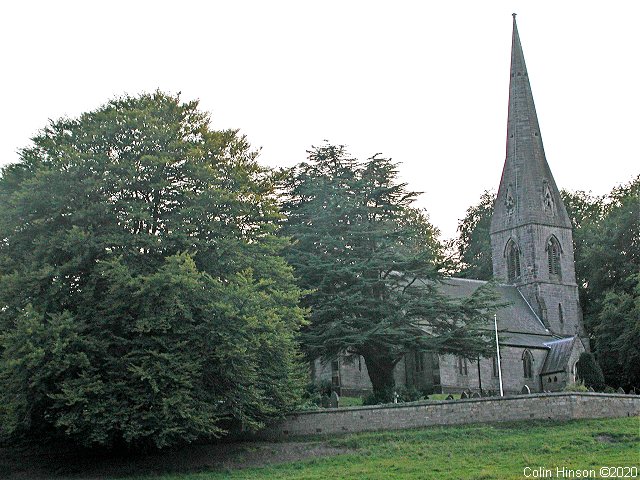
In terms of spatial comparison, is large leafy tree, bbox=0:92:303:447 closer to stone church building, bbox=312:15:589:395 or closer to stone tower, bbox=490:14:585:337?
stone church building, bbox=312:15:589:395

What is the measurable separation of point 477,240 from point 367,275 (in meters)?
40.9

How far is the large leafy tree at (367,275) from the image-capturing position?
40.0 metres

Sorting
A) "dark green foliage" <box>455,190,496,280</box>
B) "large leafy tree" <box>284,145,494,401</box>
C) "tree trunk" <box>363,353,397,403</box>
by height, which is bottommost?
"tree trunk" <box>363,353,397,403</box>

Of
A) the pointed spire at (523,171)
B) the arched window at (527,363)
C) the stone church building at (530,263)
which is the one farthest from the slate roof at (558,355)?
the pointed spire at (523,171)

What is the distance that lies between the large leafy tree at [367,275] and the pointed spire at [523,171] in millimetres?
20840

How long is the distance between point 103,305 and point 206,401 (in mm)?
4471

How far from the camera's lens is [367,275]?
42000mm

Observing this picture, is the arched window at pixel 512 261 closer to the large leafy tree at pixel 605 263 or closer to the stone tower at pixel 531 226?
the stone tower at pixel 531 226

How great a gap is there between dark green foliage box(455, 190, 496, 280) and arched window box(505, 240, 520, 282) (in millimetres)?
9950

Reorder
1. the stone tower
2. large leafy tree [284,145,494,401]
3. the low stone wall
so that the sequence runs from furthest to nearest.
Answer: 1. the stone tower
2. large leafy tree [284,145,494,401]
3. the low stone wall

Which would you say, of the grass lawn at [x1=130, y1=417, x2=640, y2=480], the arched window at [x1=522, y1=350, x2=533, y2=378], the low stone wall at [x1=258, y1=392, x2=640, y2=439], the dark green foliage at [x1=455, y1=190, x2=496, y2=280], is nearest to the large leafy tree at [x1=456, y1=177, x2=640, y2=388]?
the dark green foliage at [x1=455, y1=190, x2=496, y2=280]

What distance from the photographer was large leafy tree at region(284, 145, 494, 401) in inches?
1575

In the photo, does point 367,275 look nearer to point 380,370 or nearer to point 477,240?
point 380,370

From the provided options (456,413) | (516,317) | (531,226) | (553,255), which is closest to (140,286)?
(456,413)
